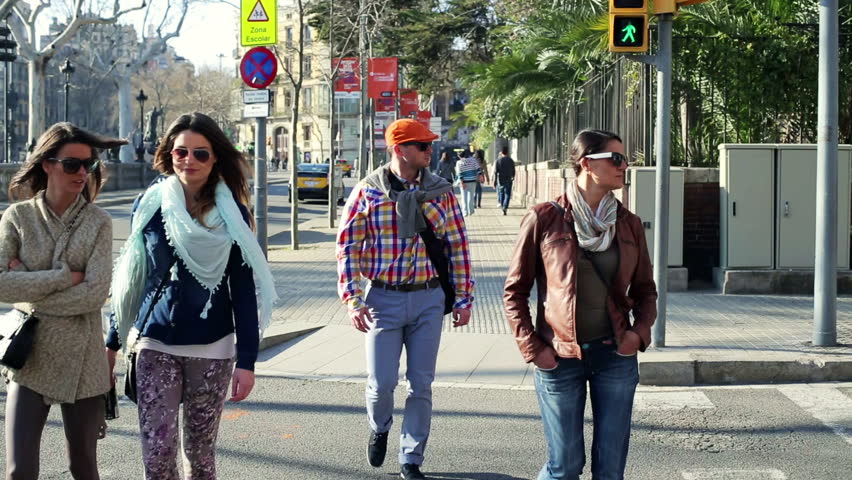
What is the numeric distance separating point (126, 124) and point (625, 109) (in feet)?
153

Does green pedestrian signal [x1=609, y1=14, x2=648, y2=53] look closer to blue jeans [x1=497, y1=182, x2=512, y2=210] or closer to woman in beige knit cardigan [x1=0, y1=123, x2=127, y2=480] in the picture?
woman in beige knit cardigan [x1=0, y1=123, x2=127, y2=480]

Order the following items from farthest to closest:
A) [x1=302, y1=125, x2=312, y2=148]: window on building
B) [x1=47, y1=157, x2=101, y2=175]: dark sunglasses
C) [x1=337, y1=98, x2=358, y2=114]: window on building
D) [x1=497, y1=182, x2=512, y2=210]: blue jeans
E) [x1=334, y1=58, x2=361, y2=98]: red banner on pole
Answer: [x1=302, y1=125, x2=312, y2=148]: window on building < [x1=337, y1=98, x2=358, y2=114]: window on building < [x1=497, y1=182, x2=512, y2=210]: blue jeans < [x1=334, y1=58, x2=361, y2=98]: red banner on pole < [x1=47, y1=157, x2=101, y2=175]: dark sunglasses

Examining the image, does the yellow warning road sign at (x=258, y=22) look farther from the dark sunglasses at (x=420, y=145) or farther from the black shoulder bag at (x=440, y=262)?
the black shoulder bag at (x=440, y=262)

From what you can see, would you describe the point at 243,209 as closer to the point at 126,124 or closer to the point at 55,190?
the point at 55,190

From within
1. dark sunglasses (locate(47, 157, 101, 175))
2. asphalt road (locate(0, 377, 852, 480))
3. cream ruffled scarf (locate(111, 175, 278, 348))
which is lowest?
asphalt road (locate(0, 377, 852, 480))

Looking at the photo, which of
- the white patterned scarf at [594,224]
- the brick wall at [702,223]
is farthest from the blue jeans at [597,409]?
the brick wall at [702,223]

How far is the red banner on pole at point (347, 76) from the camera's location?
25141 millimetres

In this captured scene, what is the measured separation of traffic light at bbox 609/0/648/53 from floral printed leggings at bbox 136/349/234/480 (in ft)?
19.4

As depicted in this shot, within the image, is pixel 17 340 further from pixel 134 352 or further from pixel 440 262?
pixel 440 262

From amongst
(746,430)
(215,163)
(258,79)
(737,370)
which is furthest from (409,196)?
(258,79)

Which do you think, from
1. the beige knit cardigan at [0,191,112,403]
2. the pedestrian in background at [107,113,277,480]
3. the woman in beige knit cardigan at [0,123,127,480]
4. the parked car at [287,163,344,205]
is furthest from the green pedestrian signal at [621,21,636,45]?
the parked car at [287,163,344,205]

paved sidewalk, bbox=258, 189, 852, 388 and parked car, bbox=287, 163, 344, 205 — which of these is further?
parked car, bbox=287, 163, 344, 205

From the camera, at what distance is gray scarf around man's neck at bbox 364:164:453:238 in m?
5.59

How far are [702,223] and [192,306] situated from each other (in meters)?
10.3
